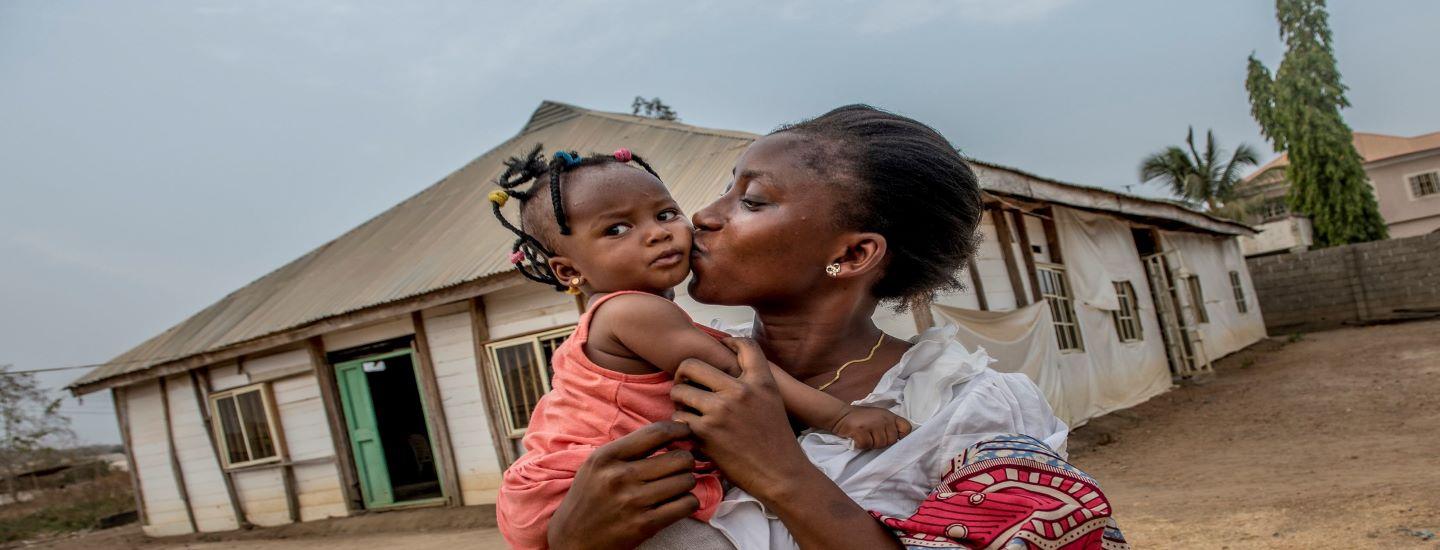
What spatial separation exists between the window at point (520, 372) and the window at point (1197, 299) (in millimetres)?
11505

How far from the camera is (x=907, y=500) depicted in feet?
4.20

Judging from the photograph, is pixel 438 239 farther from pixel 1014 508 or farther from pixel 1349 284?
pixel 1349 284

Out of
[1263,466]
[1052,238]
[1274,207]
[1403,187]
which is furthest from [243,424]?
[1403,187]

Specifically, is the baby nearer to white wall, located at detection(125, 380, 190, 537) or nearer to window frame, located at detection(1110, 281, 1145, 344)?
window frame, located at detection(1110, 281, 1145, 344)

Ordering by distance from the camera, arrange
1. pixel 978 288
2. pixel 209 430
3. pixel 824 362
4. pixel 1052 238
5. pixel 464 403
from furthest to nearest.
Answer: pixel 209 430 < pixel 1052 238 < pixel 464 403 < pixel 978 288 < pixel 824 362

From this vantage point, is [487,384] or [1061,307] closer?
[487,384]

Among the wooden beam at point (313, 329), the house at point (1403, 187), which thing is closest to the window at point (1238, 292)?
the house at point (1403, 187)

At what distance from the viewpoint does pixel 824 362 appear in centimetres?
154

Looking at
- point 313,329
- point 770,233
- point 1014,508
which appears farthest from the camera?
point 313,329

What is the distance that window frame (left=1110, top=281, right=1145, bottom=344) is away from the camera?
12.5m

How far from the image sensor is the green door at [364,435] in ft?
35.5

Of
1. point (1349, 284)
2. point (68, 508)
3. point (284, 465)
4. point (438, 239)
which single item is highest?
point (438, 239)

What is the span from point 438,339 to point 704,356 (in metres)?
9.14

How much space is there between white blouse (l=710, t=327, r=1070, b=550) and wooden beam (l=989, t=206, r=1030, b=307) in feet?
29.3
